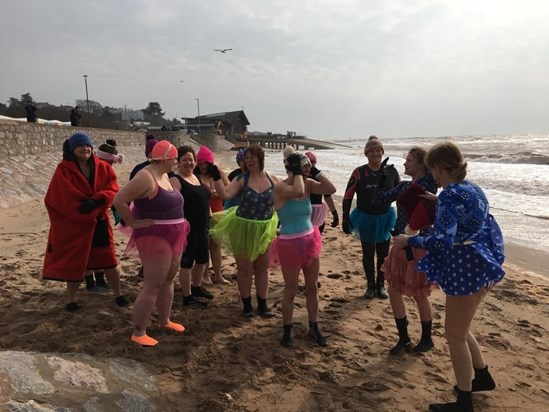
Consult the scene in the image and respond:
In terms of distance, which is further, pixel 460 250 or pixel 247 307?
pixel 247 307

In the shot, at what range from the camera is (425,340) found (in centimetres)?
407

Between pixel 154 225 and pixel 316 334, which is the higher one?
pixel 154 225

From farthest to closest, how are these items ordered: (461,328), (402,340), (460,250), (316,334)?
(316,334) → (402,340) → (461,328) → (460,250)

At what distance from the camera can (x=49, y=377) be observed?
9.20 feet

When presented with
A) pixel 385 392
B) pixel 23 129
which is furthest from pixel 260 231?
pixel 23 129

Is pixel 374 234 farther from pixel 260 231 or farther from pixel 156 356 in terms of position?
pixel 156 356

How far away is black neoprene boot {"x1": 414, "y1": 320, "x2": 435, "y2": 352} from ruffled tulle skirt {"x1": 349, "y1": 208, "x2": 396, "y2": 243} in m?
1.63

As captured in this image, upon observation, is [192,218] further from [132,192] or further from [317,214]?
[317,214]

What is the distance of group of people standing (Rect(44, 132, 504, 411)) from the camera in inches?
112

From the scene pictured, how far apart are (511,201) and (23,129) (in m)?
16.4

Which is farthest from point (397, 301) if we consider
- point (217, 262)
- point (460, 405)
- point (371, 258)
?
point (217, 262)

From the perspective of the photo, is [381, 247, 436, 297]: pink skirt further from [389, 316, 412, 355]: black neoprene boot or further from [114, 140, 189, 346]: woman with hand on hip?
[114, 140, 189, 346]: woman with hand on hip

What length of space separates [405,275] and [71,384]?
9.26ft

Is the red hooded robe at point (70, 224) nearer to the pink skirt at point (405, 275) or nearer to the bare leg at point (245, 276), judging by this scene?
the bare leg at point (245, 276)
